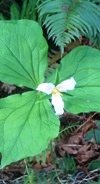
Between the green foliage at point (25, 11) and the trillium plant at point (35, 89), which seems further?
the green foliage at point (25, 11)

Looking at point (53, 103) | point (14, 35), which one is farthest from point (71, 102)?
point (14, 35)

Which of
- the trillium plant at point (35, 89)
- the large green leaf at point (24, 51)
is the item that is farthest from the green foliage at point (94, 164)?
the large green leaf at point (24, 51)

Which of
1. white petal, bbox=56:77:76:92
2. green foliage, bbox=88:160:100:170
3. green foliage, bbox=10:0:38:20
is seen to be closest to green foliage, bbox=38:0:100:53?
green foliage, bbox=10:0:38:20

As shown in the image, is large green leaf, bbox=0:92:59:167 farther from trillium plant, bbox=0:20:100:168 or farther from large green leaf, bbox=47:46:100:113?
large green leaf, bbox=47:46:100:113

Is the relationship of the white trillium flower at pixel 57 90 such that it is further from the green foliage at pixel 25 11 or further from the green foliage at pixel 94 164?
the green foliage at pixel 94 164

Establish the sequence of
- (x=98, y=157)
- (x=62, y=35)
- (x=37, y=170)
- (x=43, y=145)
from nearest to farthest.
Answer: (x=43, y=145)
(x=62, y=35)
(x=37, y=170)
(x=98, y=157)

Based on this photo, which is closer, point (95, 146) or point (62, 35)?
point (62, 35)

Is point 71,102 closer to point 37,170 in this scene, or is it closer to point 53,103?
point 53,103
